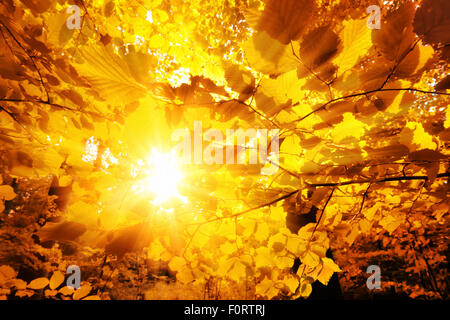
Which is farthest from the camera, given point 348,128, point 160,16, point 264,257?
point 160,16

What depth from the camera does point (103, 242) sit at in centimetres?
80

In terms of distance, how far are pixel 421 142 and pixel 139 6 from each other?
3.46 metres

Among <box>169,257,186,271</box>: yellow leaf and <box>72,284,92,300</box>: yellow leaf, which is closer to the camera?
<box>169,257,186,271</box>: yellow leaf

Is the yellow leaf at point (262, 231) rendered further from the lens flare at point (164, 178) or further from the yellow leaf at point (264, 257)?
the lens flare at point (164, 178)

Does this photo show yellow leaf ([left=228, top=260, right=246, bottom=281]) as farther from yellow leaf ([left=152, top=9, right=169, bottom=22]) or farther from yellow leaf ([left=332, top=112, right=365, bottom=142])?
yellow leaf ([left=152, top=9, right=169, bottom=22])

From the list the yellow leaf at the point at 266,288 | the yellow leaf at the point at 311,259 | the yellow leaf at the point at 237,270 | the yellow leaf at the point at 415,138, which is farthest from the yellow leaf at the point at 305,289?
the yellow leaf at the point at 415,138

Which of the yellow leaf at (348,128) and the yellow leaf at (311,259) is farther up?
the yellow leaf at (348,128)

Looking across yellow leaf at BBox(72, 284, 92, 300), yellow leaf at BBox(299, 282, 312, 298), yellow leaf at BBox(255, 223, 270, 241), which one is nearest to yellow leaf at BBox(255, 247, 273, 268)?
yellow leaf at BBox(255, 223, 270, 241)

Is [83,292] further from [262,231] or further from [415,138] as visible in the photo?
[415,138]

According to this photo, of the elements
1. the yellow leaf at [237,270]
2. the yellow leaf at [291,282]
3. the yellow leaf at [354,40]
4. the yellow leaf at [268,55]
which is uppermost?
the yellow leaf at [354,40]

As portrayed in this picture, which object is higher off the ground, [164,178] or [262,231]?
[164,178]

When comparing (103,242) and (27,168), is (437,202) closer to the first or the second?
(103,242)

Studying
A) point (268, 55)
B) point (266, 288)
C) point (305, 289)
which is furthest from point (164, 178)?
point (305, 289)
